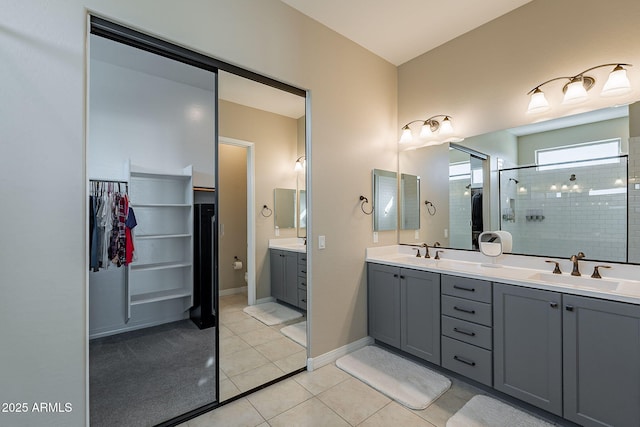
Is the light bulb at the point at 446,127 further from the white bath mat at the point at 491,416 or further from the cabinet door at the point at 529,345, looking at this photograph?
the white bath mat at the point at 491,416

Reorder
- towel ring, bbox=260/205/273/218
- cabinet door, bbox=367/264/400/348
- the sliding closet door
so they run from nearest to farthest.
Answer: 1. the sliding closet door
2. towel ring, bbox=260/205/273/218
3. cabinet door, bbox=367/264/400/348

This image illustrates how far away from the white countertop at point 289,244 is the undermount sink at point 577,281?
171cm

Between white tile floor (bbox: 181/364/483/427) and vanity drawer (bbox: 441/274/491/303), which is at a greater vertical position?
vanity drawer (bbox: 441/274/491/303)

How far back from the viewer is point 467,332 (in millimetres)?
2168

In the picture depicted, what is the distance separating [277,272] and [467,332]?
1550 millimetres

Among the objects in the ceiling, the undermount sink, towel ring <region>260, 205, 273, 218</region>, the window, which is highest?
the ceiling

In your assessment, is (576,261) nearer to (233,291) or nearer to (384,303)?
(384,303)

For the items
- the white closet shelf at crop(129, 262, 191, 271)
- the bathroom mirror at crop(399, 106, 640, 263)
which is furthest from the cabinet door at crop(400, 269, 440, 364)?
the white closet shelf at crop(129, 262, 191, 271)

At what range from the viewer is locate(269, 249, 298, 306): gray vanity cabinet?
238 cm

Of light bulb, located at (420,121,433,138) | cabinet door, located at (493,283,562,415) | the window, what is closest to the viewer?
cabinet door, located at (493,283,562,415)

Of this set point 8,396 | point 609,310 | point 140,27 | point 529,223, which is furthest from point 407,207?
point 8,396

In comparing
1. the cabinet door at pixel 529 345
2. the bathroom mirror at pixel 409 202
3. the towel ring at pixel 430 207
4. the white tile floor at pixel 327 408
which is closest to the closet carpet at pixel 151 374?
the white tile floor at pixel 327 408

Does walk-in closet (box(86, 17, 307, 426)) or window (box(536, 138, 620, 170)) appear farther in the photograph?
window (box(536, 138, 620, 170))

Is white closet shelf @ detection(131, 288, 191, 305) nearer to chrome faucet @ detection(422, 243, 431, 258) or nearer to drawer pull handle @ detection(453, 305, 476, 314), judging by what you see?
drawer pull handle @ detection(453, 305, 476, 314)
